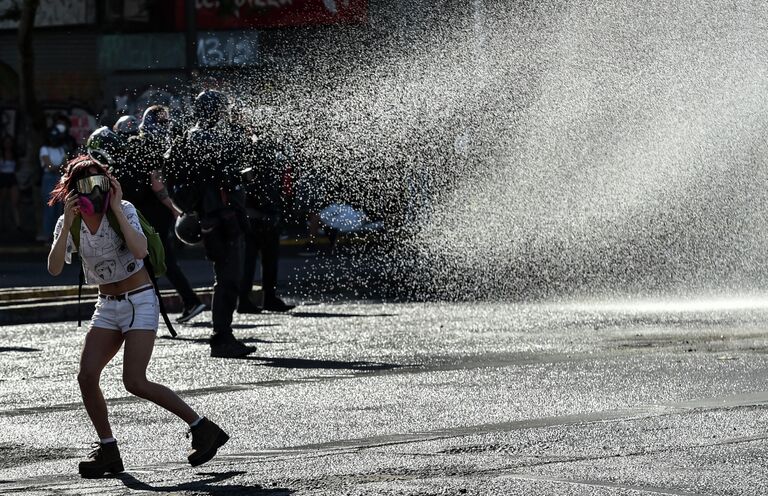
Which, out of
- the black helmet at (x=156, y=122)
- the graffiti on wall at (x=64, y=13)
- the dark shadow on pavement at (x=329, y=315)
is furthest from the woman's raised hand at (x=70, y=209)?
the graffiti on wall at (x=64, y=13)

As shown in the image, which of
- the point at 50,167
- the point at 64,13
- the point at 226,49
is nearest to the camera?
the point at 50,167

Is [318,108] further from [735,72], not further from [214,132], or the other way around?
[214,132]

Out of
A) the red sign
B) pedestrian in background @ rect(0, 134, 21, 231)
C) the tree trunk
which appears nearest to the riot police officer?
the tree trunk

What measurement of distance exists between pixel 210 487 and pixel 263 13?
76.3ft

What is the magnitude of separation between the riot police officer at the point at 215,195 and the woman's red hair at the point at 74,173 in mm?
4126

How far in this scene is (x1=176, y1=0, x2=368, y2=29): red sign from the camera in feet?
93.9

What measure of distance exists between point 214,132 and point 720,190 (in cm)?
1201

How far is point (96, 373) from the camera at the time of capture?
7.34m

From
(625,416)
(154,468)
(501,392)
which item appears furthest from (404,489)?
(501,392)

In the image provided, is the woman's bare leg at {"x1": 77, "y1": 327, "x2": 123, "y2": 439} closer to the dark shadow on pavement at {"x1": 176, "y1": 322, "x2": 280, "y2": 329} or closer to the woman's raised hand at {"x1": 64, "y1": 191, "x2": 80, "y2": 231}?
the woman's raised hand at {"x1": 64, "y1": 191, "x2": 80, "y2": 231}

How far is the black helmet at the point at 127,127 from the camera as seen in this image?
12414 millimetres

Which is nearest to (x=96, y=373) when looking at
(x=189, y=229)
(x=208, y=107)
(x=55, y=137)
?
(x=189, y=229)

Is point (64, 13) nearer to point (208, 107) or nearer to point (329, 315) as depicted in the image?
point (329, 315)

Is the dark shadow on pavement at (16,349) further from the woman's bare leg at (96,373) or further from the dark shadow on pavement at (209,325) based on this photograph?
the woman's bare leg at (96,373)
